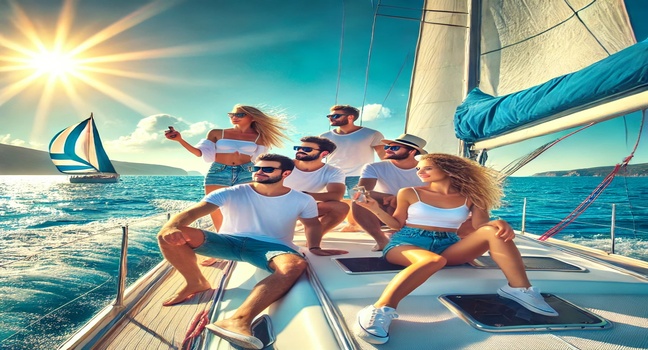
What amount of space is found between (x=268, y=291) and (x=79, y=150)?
3595 centimetres

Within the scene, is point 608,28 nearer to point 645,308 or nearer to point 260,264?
point 645,308

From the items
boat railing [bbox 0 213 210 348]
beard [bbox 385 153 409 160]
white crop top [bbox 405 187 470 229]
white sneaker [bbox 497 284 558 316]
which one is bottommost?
boat railing [bbox 0 213 210 348]

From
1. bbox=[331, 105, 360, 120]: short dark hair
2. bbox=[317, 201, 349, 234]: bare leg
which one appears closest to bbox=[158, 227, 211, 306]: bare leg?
bbox=[317, 201, 349, 234]: bare leg

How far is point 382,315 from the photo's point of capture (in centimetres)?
146

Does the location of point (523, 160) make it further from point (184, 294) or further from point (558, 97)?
point (184, 294)

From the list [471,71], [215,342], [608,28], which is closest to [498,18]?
[471,71]

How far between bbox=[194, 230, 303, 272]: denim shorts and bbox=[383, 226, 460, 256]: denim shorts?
67cm

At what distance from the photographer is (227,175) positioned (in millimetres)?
3758

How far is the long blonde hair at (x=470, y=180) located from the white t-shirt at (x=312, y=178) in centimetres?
139

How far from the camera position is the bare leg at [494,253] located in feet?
6.16

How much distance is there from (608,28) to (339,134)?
2772 millimetres

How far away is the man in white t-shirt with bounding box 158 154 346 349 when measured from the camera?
2100 mm

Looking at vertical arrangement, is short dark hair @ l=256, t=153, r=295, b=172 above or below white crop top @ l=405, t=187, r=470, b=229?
above

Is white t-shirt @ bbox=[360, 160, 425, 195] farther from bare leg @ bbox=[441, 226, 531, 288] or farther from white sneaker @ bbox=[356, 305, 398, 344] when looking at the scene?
white sneaker @ bbox=[356, 305, 398, 344]
